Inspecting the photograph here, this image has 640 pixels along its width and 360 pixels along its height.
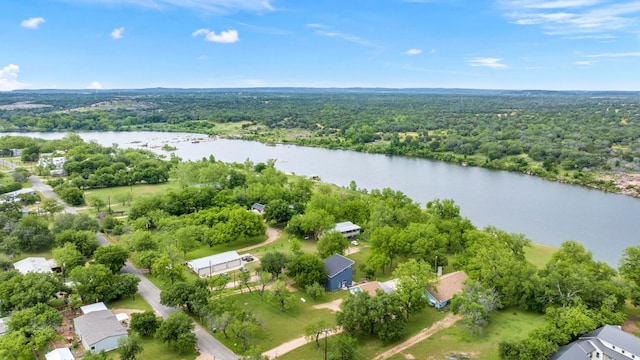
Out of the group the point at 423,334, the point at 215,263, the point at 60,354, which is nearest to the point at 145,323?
the point at 60,354

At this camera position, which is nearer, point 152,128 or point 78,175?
point 78,175

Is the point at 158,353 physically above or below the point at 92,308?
below

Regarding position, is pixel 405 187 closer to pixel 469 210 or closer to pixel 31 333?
pixel 469 210

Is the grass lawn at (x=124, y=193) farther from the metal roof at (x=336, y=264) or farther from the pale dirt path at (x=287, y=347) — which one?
the pale dirt path at (x=287, y=347)

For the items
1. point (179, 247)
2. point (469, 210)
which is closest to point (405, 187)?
point (469, 210)

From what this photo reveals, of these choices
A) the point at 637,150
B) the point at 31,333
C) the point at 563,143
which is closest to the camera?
the point at 31,333

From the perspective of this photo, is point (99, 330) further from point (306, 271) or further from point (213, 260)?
point (306, 271)

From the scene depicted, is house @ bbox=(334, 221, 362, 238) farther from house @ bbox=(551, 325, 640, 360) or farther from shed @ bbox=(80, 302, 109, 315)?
house @ bbox=(551, 325, 640, 360)
